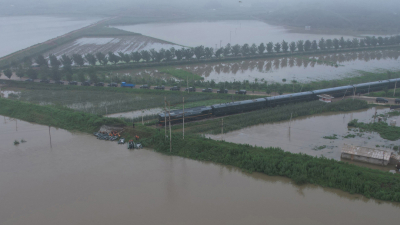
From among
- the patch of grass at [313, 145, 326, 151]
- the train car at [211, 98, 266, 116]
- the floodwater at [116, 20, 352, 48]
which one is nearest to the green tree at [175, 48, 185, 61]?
the floodwater at [116, 20, 352, 48]

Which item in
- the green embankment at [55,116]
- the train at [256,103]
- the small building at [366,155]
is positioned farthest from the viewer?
the train at [256,103]

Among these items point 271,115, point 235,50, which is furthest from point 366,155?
point 235,50

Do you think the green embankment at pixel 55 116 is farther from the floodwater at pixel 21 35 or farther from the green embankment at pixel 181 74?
the floodwater at pixel 21 35

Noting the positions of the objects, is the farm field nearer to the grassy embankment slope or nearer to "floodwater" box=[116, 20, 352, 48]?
"floodwater" box=[116, 20, 352, 48]

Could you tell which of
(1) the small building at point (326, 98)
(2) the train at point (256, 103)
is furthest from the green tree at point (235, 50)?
(1) the small building at point (326, 98)

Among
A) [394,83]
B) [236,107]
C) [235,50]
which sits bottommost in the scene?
[236,107]

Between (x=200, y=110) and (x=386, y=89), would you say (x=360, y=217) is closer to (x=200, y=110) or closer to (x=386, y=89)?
(x=200, y=110)

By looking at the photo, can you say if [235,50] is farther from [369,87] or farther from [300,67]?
[369,87]
